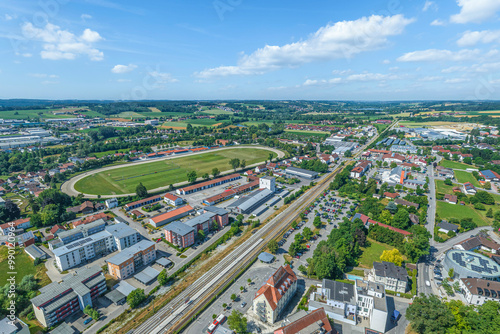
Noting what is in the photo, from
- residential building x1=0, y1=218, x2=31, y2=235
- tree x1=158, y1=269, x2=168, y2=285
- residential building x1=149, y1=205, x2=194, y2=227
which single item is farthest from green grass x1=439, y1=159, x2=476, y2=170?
residential building x1=0, y1=218, x2=31, y2=235

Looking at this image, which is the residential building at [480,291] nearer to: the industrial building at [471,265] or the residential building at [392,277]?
the industrial building at [471,265]

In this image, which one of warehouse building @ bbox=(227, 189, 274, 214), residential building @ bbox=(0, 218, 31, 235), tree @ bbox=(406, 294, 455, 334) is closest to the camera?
tree @ bbox=(406, 294, 455, 334)

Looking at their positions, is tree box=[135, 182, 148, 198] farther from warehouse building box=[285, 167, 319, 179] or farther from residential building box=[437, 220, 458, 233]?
residential building box=[437, 220, 458, 233]

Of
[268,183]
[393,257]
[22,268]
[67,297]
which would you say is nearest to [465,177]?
[393,257]

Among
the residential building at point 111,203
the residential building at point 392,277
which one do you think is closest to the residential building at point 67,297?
the residential building at point 111,203

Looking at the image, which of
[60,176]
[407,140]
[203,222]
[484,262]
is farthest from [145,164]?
[407,140]

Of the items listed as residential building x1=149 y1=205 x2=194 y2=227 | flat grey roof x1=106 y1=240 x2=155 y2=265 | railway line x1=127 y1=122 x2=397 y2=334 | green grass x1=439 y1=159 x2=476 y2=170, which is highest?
green grass x1=439 y1=159 x2=476 y2=170

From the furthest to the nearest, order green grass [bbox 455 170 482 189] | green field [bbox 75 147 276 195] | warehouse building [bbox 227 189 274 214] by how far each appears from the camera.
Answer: green grass [bbox 455 170 482 189], green field [bbox 75 147 276 195], warehouse building [bbox 227 189 274 214]
